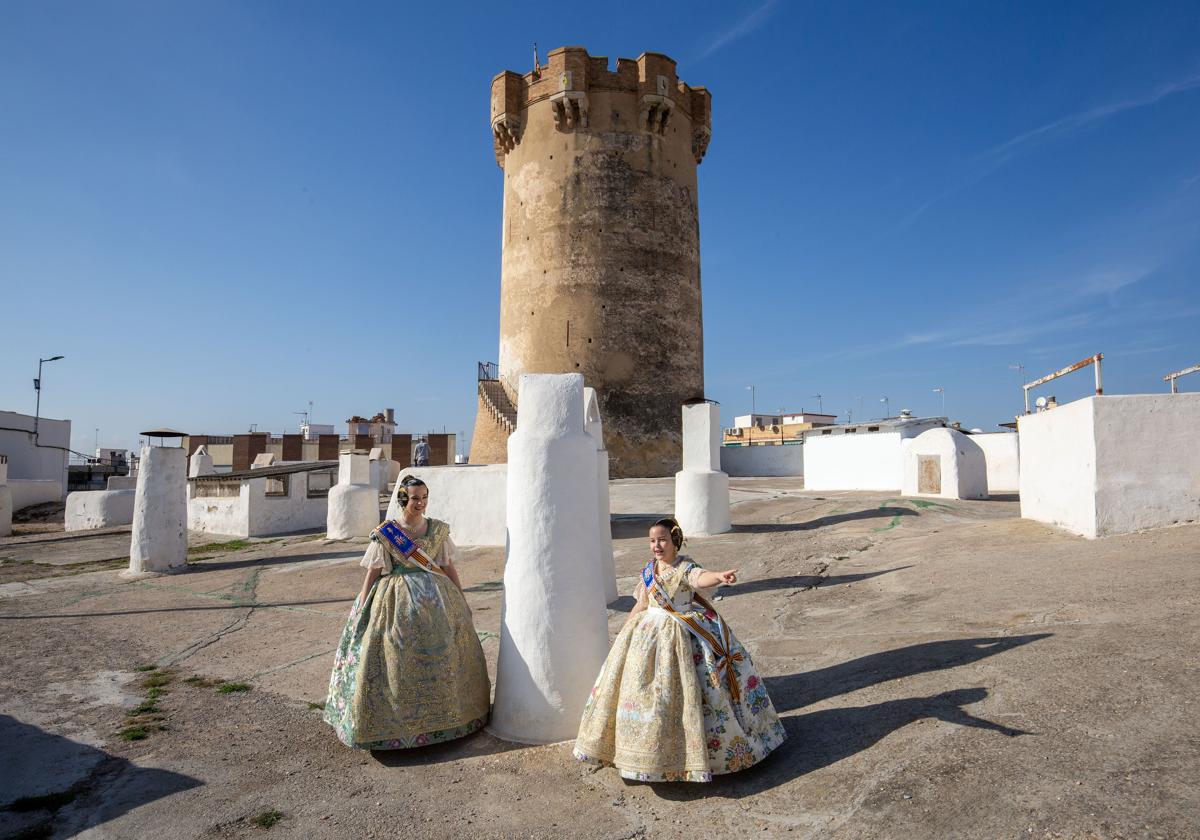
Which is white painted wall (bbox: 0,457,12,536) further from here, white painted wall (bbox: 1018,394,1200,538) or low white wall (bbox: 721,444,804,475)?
white painted wall (bbox: 1018,394,1200,538)

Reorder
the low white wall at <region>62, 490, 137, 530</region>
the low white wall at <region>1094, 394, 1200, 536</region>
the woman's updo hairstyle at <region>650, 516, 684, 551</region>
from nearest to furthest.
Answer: the woman's updo hairstyle at <region>650, 516, 684, 551</region> → the low white wall at <region>1094, 394, 1200, 536</region> → the low white wall at <region>62, 490, 137, 530</region>

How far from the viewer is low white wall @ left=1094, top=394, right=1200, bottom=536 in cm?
719

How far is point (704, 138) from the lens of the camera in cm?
2808

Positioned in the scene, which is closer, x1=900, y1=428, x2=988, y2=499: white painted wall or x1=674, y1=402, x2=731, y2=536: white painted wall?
x1=674, y1=402, x2=731, y2=536: white painted wall

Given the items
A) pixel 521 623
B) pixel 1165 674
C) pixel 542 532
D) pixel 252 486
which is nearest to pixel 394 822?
pixel 521 623

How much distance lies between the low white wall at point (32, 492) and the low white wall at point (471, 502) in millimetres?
20468

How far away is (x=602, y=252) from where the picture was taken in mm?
24953

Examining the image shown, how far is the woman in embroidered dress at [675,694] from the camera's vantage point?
352 centimetres

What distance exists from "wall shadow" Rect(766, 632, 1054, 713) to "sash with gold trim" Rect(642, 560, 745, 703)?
84cm

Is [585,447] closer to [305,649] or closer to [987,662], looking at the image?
[987,662]

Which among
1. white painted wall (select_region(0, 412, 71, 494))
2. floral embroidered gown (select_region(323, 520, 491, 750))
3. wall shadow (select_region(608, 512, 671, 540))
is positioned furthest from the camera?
white painted wall (select_region(0, 412, 71, 494))

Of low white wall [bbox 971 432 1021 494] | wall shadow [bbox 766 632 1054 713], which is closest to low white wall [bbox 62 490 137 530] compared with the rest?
wall shadow [bbox 766 632 1054 713]

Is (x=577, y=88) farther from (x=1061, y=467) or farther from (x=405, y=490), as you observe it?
(x=405, y=490)

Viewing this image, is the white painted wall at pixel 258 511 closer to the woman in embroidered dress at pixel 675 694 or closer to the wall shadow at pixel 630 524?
the wall shadow at pixel 630 524
